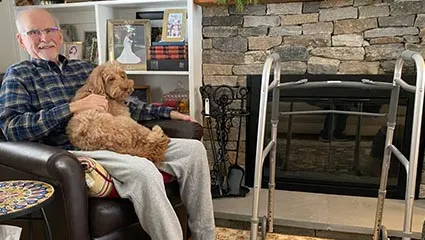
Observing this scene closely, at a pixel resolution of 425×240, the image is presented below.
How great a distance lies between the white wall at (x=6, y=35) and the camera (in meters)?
2.52

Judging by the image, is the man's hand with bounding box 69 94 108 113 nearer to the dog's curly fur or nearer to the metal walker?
the dog's curly fur

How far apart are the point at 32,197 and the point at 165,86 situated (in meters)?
1.56

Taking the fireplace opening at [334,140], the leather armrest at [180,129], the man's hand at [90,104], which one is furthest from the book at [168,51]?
the man's hand at [90,104]

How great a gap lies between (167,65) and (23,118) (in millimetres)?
1022

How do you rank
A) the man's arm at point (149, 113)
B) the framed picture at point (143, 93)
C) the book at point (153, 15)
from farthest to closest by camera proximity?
the framed picture at point (143, 93) → the book at point (153, 15) → the man's arm at point (149, 113)

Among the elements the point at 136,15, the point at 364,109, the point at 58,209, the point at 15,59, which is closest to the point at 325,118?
the point at 364,109

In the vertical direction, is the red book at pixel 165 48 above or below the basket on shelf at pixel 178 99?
above

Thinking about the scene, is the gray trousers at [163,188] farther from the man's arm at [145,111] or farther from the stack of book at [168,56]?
the stack of book at [168,56]

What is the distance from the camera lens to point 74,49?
2652 millimetres

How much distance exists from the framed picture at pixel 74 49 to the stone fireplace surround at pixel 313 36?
38.1 inches

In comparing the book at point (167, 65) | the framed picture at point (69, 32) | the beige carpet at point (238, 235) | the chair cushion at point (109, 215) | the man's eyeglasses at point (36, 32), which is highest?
the framed picture at point (69, 32)

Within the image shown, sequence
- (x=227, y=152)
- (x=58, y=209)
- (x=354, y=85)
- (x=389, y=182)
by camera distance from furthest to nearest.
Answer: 1. (x=227, y=152)
2. (x=389, y=182)
3. (x=354, y=85)
4. (x=58, y=209)

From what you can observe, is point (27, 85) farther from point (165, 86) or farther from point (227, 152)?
point (227, 152)

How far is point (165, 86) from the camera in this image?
2625 mm
